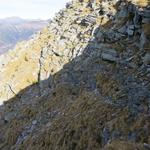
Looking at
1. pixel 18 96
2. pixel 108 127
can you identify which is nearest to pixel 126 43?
pixel 108 127

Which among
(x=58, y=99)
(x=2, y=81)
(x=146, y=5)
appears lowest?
(x=2, y=81)

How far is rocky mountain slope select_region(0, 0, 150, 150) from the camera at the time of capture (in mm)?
26516

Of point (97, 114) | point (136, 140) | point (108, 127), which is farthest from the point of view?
point (97, 114)

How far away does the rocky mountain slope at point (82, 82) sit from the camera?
26.5 m

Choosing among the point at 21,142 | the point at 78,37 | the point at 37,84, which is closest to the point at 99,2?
the point at 78,37

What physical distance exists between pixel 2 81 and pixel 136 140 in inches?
926

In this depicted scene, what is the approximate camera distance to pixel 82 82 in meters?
33.7

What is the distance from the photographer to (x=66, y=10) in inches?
1912

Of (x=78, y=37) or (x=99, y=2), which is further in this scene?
(x=99, y=2)

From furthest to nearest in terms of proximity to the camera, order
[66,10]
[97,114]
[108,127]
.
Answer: [66,10] → [97,114] → [108,127]

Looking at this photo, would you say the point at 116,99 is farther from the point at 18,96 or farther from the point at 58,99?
the point at 18,96

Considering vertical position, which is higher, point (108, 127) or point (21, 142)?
point (108, 127)

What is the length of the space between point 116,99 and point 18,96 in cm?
1503

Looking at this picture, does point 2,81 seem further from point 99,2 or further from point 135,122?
point 135,122
